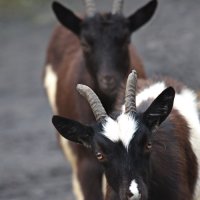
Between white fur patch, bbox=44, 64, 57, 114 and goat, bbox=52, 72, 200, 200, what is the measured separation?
2.59m

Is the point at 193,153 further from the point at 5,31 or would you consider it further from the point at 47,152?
the point at 5,31

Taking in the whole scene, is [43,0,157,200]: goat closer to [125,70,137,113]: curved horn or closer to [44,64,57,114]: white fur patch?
[44,64,57,114]: white fur patch

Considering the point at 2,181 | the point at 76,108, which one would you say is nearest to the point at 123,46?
the point at 76,108

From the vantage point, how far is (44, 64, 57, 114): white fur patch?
9527 millimetres

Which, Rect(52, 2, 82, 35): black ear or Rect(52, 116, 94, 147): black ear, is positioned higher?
Rect(52, 2, 82, 35): black ear

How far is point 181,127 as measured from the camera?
22.1 ft

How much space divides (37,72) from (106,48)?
702 cm

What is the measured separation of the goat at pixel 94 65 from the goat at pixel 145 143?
111cm

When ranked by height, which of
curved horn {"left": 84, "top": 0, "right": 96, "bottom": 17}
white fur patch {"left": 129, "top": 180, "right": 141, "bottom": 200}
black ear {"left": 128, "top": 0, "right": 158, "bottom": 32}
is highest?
curved horn {"left": 84, "top": 0, "right": 96, "bottom": 17}

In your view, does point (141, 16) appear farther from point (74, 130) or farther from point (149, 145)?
point (149, 145)

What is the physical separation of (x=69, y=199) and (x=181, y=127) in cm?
402

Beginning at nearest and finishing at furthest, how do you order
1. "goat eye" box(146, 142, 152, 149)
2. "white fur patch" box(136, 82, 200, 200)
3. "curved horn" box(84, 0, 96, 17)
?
"goat eye" box(146, 142, 152, 149) < "white fur patch" box(136, 82, 200, 200) < "curved horn" box(84, 0, 96, 17)

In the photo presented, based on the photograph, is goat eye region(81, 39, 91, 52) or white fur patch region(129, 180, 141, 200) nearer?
white fur patch region(129, 180, 141, 200)

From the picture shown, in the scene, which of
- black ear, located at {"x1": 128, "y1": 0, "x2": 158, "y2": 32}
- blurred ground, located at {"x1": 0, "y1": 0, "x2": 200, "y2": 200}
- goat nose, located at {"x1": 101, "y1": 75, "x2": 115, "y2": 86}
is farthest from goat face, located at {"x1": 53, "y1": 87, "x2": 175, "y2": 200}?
blurred ground, located at {"x1": 0, "y1": 0, "x2": 200, "y2": 200}
